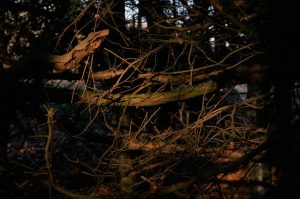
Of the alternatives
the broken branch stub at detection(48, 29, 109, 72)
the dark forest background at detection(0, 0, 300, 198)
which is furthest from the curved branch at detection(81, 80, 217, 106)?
the broken branch stub at detection(48, 29, 109, 72)

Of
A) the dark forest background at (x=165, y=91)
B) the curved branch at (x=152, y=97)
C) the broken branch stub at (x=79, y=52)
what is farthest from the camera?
the curved branch at (x=152, y=97)

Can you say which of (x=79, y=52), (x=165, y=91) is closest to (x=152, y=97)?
(x=165, y=91)

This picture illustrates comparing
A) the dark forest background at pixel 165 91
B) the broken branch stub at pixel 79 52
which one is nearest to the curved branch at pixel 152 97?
the dark forest background at pixel 165 91

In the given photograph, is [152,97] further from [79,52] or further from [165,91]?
[79,52]

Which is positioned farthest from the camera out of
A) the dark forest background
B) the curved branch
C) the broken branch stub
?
the curved branch

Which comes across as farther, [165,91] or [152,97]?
[165,91]

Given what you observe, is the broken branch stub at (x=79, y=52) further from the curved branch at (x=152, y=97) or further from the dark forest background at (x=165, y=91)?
the curved branch at (x=152, y=97)

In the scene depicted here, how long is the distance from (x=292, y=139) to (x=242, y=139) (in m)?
0.68

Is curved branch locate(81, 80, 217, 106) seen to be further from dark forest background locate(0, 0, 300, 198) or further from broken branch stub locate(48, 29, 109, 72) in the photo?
broken branch stub locate(48, 29, 109, 72)

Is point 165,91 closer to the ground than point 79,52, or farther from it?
closer to the ground

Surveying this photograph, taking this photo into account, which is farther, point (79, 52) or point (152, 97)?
point (152, 97)

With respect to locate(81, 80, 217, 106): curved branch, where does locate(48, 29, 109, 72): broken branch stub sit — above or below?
above

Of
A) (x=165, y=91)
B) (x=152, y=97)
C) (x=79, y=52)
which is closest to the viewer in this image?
(x=79, y=52)

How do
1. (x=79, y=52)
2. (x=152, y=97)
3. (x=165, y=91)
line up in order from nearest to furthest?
(x=79, y=52)
(x=152, y=97)
(x=165, y=91)
